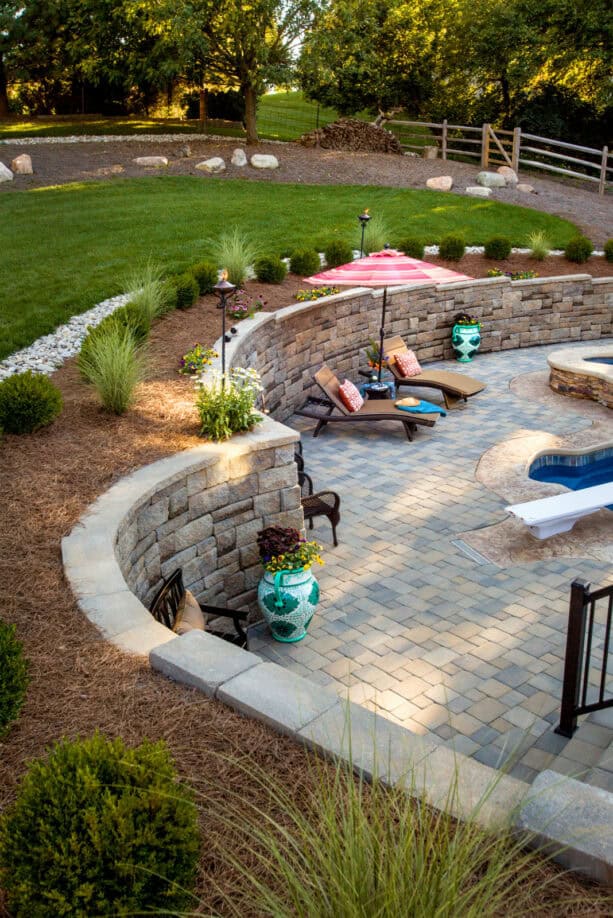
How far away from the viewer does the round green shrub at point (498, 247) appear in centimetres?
1659

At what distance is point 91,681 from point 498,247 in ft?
47.8

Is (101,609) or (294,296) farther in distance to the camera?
(294,296)

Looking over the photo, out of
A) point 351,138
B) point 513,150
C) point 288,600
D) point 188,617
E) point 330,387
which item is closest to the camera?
point 188,617

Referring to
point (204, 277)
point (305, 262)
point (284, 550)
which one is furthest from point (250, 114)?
point (284, 550)

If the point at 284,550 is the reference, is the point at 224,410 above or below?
above

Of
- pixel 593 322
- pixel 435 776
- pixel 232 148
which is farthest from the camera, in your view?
pixel 232 148

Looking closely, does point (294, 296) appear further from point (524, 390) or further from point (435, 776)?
point (435, 776)

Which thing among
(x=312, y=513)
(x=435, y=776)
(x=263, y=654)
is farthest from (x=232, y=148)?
(x=435, y=776)

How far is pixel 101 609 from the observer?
466 cm

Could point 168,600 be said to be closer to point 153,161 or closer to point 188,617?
point 188,617

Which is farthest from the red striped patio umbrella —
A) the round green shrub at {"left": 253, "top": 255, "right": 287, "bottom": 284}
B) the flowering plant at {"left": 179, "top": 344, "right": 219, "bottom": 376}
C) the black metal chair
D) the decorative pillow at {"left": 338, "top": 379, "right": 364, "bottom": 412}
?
the black metal chair

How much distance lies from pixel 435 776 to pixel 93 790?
1.43 meters

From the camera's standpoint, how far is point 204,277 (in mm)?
12055

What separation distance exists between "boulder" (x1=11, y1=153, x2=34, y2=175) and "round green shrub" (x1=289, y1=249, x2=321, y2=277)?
9.60 meters
